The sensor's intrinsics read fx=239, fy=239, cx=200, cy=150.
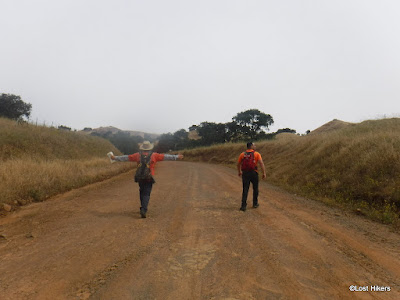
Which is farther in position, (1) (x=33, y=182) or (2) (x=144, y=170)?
(1) (x=33, y=182)

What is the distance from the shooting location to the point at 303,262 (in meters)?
3.59

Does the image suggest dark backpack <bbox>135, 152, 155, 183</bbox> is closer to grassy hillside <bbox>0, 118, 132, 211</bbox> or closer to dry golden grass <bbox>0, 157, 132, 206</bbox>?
grassy hillside <bbox>0, 118, 132, 211</bbox>

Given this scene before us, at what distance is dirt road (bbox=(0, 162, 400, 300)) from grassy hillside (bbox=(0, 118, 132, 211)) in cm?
131

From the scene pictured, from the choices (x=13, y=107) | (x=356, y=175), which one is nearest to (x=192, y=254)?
(x=356, y=175)

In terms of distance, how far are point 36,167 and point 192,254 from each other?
8.58 meters

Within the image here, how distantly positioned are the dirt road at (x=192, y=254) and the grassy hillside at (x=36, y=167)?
51.6 inches

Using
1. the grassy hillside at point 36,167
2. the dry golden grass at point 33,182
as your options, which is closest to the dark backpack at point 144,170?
the grassy hillside at point 36,167

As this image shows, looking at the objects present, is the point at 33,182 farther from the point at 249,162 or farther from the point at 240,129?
the point at 240,129

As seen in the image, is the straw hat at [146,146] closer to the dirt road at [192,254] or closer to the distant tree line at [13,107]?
the dirt road at [192,254]

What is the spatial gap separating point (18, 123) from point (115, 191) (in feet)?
51.9

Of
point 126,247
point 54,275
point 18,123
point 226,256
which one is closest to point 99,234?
point 126,247

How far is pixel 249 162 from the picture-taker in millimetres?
6973

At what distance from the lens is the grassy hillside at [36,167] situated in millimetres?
7324

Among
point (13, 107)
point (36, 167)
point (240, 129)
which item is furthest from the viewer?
point (240, 129)
